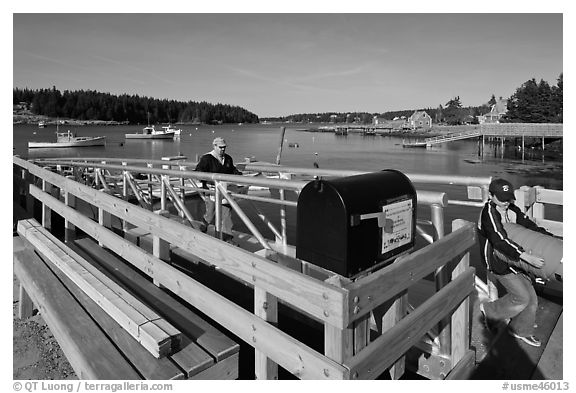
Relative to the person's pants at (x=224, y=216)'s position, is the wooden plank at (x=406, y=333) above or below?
below

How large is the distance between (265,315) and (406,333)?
0.84 m

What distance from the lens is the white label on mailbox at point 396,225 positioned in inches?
111

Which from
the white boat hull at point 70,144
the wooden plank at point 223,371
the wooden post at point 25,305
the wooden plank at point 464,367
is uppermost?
the white boat hull at point 70,144

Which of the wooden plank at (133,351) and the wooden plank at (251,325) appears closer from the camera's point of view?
the wooden plank at (251,325)

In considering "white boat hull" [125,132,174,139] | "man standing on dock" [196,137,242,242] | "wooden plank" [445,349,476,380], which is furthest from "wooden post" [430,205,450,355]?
"white boat hull" [125,132,174,139]

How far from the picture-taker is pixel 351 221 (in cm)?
254

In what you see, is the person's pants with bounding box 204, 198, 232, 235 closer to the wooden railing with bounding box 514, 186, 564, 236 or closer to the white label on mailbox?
the white label on mailbox

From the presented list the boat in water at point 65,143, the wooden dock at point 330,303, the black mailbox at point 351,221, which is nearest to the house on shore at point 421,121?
the boat in water at point 65,143

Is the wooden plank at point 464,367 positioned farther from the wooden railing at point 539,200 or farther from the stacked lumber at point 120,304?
the wooden railing at point 539,200

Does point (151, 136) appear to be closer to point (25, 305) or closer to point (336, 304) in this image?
point (25, 305)

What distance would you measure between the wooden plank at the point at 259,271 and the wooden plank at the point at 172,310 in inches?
19.4

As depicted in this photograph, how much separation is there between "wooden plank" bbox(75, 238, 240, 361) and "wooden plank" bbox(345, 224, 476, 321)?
1122 millimetres
